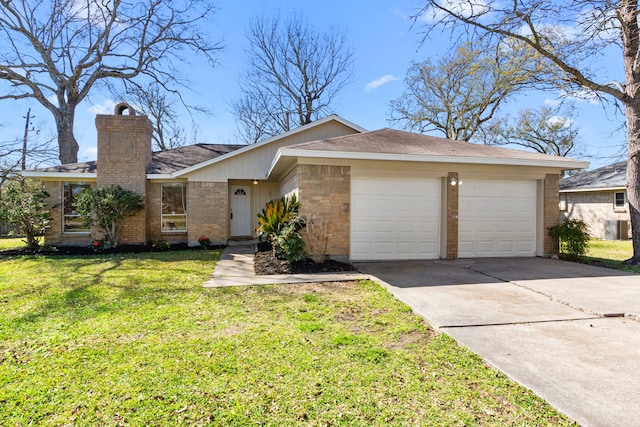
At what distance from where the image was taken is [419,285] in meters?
6.12

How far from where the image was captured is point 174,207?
13164mm

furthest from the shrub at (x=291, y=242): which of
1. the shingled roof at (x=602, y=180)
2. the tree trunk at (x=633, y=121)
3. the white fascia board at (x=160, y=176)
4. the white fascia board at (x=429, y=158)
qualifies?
the shingled roof at (x=602, y=180)

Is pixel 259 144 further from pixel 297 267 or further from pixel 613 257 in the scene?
pixel 613 257

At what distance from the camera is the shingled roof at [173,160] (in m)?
12.8

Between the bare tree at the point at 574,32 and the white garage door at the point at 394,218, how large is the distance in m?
4.88

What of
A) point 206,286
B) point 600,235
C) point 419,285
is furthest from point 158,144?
point 600,235

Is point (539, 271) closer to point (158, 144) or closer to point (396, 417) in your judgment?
point (396, 417)

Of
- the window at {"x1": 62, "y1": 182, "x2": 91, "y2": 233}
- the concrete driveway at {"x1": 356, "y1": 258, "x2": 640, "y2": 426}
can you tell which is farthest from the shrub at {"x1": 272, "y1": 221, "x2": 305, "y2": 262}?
the window at {"x1": 62, "y1": 182, "x2": 91, "y2": 233}

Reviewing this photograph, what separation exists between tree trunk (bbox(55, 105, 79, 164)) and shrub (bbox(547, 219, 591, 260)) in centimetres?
2204

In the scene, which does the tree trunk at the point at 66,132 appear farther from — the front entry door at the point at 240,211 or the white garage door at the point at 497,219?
the white garage door at the point at 497,219

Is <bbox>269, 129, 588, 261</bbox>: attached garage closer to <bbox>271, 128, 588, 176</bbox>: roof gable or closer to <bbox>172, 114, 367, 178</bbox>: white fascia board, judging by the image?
<bbox>271, 128, 588, 176</bbox>: roof gable

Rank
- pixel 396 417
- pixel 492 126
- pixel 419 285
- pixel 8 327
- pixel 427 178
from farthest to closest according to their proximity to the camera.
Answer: pixel 492 126, pixel 427 178, pixel 419 285, pixel 8 327, pixel 396 417

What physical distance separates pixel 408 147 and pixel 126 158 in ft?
33.9

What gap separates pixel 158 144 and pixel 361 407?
2804 cm
